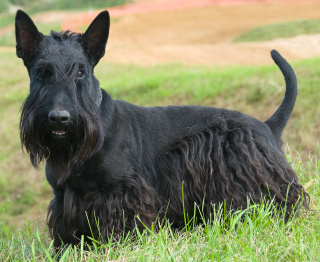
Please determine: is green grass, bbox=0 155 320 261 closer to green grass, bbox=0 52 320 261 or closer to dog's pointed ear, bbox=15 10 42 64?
green grass, bbox=0 52 320 261

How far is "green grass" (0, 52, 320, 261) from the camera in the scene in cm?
294

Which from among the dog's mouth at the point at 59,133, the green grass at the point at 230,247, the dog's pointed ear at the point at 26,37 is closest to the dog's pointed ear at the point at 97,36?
the dog's pointed ear at the point at 26,37

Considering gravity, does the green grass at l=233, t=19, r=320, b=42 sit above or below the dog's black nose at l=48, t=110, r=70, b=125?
above

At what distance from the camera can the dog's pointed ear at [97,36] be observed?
3.46 m

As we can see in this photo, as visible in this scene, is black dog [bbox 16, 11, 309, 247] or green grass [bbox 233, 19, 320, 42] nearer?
black dog [bbox 16, 11, 309, 247]

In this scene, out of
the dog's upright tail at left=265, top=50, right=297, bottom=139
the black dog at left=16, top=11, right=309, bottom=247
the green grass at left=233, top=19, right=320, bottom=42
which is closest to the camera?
the black dog at left=16, top=11, right=309, bottom=247

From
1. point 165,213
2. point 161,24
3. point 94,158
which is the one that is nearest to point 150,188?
point 165,213

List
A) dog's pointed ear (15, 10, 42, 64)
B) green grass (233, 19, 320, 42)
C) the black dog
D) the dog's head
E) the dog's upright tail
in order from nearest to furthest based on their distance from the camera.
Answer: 1. the dog's head
2. the black dog
3. dog's pointed ear (15, 10, 42, 64)
4. the dog's upright tail
5. green grass (233, 19, 320, 42)

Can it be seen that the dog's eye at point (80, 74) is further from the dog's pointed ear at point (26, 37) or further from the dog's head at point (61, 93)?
the dog's pointed ear at point (26, 37)

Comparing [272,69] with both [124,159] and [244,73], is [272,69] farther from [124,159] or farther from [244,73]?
[124,159]

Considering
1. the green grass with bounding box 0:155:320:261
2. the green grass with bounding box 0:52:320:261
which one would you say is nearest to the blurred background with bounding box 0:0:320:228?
the green grass with bounding box 0:52:320:261

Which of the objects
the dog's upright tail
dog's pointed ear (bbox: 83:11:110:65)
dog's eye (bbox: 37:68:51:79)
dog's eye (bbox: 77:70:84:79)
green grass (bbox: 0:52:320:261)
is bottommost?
green grass (bbox: 0:52:320:261)

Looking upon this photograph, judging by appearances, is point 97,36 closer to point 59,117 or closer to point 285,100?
point 59,117

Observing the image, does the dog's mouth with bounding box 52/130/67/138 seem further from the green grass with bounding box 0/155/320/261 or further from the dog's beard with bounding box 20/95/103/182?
the green grass with bounding box 0/155/320/261
